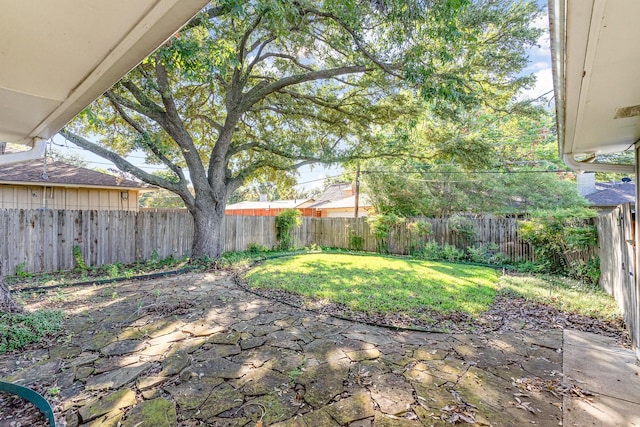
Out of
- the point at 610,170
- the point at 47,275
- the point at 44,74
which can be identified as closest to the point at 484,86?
the point at 610,170

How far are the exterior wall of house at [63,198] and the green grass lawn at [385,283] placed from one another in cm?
664

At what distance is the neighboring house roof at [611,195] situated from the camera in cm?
1225

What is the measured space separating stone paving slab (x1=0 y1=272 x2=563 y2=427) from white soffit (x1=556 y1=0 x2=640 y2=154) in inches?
87.6

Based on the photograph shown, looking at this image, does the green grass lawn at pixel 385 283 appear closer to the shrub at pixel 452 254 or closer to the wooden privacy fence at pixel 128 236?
Result: the shrub at pixel 452 254

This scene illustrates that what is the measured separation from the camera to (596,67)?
1521 mm

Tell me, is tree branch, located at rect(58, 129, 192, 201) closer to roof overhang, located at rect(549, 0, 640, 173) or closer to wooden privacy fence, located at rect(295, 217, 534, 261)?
wooden privacy fence, located at rect(295, 217, 534, 261)

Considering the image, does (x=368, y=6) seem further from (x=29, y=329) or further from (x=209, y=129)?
(x=209, y=129)

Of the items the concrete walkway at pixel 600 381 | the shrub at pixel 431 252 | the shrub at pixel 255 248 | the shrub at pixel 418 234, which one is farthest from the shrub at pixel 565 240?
the shrub at pixel 255 248

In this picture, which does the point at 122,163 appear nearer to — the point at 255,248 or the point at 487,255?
the point at 255,248

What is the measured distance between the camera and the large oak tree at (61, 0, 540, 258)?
4457 mm

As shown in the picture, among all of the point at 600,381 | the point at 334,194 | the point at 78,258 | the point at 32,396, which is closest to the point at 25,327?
the point at 32,396

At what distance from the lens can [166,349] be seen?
10.1 ft

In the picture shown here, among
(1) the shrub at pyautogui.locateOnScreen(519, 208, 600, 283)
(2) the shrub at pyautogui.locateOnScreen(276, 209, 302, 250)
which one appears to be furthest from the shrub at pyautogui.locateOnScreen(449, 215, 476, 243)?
(2) the shrub at pyautogui.locateOnScreen(276, 209, 302, 250)

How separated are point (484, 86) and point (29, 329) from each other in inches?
368
